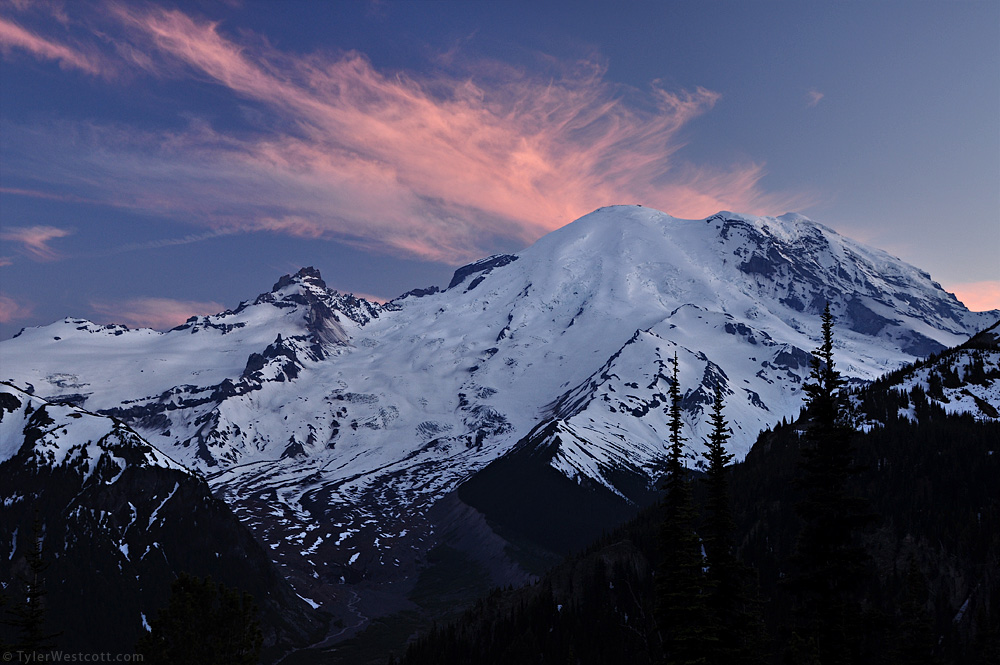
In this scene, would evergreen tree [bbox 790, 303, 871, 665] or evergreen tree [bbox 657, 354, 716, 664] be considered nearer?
evergreen tree [bbox 657, 354, 716, 664]

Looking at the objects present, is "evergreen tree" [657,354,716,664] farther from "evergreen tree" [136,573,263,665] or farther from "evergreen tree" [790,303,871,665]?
"evergreen tree" [136,573,263,665]

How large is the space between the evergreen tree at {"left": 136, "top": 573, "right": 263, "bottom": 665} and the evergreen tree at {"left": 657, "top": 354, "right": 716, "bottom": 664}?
28.1 metres

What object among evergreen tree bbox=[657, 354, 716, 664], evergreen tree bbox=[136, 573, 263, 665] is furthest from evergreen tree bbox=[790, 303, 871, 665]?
evergreen tree bbox=[136, 573, 263, 665]

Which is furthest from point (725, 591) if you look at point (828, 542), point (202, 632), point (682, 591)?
point (202, 632)

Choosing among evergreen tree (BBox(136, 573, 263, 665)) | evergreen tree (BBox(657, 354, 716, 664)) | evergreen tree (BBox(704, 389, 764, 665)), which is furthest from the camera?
evergreen tree (BBox(136, 573, 263, 665))

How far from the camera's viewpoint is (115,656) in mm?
187875

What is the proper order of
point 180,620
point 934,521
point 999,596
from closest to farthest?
point 180,620 → point 999,596 → point 934,521

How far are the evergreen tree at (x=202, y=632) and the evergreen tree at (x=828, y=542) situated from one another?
3560 cm

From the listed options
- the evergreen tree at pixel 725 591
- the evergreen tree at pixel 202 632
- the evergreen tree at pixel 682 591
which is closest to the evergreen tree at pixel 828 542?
the evergreen tree at pixel 725 591

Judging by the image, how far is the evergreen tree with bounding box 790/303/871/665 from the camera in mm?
40656

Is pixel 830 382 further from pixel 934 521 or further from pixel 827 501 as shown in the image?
pixel 934 521

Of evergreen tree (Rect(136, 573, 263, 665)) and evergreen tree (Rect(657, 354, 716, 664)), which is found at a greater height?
evergreen tree (Rect(657, 354, 716, 664))

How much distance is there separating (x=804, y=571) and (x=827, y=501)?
4.71m

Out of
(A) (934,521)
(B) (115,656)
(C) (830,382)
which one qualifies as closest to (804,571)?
(C) (830,382)
